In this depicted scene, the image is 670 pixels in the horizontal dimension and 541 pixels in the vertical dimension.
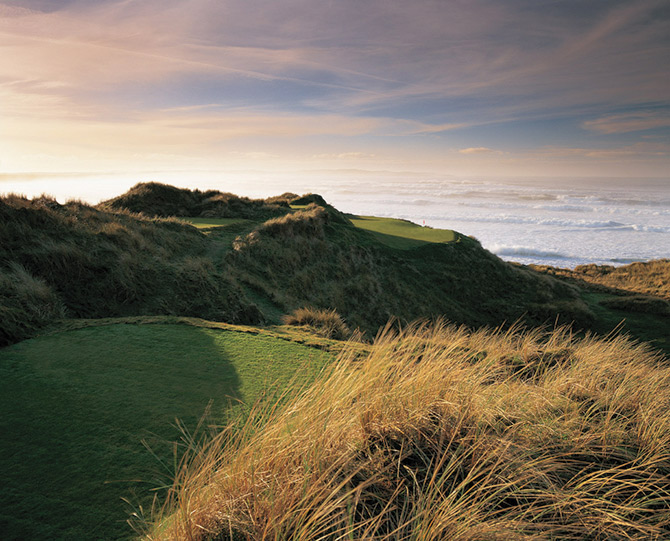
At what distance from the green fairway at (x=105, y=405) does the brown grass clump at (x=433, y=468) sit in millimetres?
407

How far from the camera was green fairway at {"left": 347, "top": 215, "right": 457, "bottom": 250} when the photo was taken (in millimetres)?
23147

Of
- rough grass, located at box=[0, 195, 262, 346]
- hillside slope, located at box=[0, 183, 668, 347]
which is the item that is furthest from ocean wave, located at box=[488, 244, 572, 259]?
rough grass, located at box=[0, 195, 262, 346]

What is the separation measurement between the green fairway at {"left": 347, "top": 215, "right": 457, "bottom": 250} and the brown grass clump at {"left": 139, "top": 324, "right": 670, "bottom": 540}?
19978 millimetres

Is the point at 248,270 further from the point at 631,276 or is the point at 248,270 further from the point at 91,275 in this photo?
the point at 631,276

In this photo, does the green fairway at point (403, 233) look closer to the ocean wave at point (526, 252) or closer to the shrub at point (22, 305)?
the shrub at point (22, 305)

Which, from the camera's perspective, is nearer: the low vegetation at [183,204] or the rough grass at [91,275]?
the rough grass at [91,275]

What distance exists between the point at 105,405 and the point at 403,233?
2385 cm

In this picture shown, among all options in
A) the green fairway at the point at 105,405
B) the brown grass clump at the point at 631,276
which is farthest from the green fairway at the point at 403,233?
the green fairway at the point at 105,405

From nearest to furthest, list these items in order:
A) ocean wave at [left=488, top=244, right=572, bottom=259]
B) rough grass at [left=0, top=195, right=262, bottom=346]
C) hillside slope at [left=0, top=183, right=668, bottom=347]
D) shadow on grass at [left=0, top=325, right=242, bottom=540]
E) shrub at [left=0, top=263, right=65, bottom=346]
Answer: shadow on grass at [left=0, top=325, right=242, bottom=540]
shrub at [left=0, top=263, right=65, bottom=346]
rough grass at [left=0, top=195, right=262, bottom=346]
hillside slope at [left=0, top=183, right=668, bottom=347]
ocean wave at [left=488, top=244, right=572, bottom=259]

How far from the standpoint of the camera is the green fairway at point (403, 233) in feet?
75.9

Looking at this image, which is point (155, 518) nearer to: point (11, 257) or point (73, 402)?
point (73, 402)

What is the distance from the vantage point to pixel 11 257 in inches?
250

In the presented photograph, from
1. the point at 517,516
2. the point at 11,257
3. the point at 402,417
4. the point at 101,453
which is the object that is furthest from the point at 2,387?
the point at 11,257

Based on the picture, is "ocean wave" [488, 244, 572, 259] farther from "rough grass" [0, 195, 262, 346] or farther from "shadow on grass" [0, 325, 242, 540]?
"shadow on grass" [0, 325, 242, 540]
